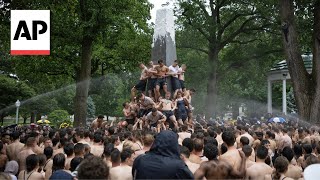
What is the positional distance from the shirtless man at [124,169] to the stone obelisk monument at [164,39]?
15746mm

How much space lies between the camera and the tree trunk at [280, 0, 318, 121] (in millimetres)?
19422

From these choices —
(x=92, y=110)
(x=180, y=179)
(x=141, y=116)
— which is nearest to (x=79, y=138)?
(x=180, y=179)

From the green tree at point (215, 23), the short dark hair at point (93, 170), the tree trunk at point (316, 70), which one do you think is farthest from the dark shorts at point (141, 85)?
the short dark hair at point (93, 170)

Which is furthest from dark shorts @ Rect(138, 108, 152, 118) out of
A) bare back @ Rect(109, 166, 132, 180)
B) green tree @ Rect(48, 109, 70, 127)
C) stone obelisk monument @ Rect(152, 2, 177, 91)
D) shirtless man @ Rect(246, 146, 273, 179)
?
green tree @ Rect(48, 109, 70, 127)

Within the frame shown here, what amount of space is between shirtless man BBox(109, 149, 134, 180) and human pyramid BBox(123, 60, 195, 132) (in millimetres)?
11897

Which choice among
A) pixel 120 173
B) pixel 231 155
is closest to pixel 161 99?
pixel 231 155

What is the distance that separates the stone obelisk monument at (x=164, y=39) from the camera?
22094 millimetres

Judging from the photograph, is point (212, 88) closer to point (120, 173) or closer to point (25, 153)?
point (25, 153)

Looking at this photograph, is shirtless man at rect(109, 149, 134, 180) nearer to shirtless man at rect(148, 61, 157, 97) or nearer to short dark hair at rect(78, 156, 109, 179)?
short dark hair at rect(78, 156, 109, 179)

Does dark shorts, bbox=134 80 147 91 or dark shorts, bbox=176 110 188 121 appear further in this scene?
dark shorts, bbox=134 80 147 91

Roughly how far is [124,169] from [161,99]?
13.4 metres

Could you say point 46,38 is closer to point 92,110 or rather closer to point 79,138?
point 79,138

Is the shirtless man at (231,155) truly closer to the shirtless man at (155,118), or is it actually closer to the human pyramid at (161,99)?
the shirtless man at (155,118)

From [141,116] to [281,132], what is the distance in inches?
332
